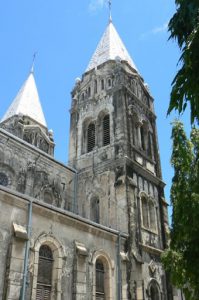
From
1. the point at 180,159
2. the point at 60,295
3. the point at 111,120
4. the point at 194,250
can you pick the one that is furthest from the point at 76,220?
the point at 111,120

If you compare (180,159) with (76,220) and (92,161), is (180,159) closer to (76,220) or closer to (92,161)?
(76,220)

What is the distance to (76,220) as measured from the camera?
18.5 meters

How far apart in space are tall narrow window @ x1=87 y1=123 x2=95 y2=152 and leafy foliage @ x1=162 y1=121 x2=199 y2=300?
1302 cm

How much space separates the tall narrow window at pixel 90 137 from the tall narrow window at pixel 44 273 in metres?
12.2

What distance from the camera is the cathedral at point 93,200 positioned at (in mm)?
16016

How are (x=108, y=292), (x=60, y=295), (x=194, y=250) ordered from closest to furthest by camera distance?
(x=194, y=250) < (x=60, y=295) < (x=108, y=292)

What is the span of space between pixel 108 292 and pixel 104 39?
2573cm

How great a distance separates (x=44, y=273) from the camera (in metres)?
16.4

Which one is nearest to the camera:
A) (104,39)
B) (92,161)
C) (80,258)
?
(80,258)

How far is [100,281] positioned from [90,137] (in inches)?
502

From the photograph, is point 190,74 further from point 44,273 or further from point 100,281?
point 100,281

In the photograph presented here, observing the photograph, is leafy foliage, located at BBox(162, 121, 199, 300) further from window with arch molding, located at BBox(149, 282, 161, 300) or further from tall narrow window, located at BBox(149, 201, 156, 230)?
tall narrow window, located at BBox(149, 201, 156, 230)

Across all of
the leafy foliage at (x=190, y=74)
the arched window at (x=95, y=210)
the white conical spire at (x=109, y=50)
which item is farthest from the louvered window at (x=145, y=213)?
the leafy foliage at (x=190, y=74)

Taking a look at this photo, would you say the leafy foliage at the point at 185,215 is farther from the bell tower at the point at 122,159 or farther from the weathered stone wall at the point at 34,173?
the weathered stone wall at the point at 34,173
